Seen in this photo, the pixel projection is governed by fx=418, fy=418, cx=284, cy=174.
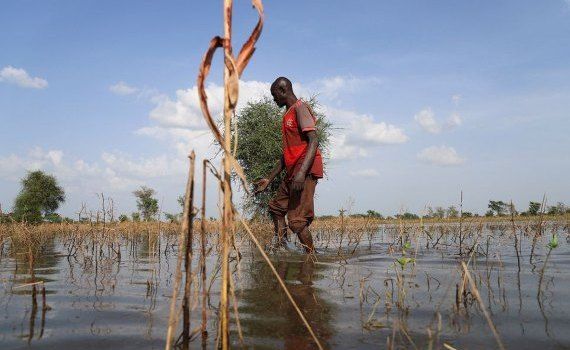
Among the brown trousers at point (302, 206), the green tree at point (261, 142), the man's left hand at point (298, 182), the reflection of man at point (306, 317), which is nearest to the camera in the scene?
the reflection of man at point (306, 317)

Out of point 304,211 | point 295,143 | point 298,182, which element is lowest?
point 304,211

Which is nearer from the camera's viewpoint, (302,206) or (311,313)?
(311,313)

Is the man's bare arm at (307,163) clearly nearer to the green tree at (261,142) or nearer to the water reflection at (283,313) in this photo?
the water reflection at (283,313)

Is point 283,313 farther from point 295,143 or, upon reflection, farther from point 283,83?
point 283,83

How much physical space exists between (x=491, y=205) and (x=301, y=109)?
38.2m

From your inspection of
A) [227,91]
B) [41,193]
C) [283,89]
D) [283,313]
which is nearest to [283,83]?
[283,89]

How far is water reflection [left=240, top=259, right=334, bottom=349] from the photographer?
6.48ft

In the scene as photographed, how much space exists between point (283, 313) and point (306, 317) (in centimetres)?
16

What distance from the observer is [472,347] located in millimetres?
1847

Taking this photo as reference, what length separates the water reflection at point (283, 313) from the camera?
1974 mm

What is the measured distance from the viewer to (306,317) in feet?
7.83

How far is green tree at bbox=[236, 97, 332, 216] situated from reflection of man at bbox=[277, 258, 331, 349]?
10492 millimetres

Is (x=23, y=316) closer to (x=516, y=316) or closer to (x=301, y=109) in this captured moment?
(x=516, y=316)

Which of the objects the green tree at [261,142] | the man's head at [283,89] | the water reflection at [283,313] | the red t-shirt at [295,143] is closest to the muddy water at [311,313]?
the water reflection at [283,313]
